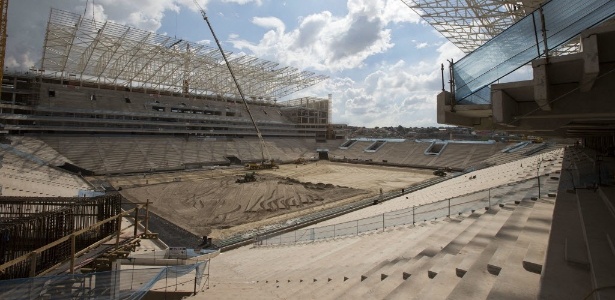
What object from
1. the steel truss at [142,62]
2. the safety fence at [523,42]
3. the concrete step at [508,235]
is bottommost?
the concrete step at [508,235]

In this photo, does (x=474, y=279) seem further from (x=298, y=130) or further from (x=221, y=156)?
(x=298, y=130)

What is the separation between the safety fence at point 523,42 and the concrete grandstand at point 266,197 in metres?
0.34

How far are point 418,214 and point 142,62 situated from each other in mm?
51087

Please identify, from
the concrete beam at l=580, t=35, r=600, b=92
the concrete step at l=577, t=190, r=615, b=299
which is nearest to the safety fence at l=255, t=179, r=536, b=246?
the concrete step at l=577, t=190, r=615, b=299

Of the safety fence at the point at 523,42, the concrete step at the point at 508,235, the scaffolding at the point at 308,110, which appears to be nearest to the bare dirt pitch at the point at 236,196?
the concrete step at the point at 508,235

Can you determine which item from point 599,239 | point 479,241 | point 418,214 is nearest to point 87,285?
point 479,241

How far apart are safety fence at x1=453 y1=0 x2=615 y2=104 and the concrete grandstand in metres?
0.34

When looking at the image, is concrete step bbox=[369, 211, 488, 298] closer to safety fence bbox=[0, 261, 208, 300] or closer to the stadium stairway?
the stadium stairway

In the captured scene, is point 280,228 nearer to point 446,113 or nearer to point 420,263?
point 420,263

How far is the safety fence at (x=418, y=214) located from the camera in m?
9.55

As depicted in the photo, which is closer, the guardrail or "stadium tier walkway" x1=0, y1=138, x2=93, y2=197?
the guardrail

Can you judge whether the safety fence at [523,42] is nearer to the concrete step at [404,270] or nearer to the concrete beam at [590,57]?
the concrete beam at [590,57]

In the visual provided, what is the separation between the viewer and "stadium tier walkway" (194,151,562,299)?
163 inches

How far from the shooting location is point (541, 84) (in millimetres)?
3197
